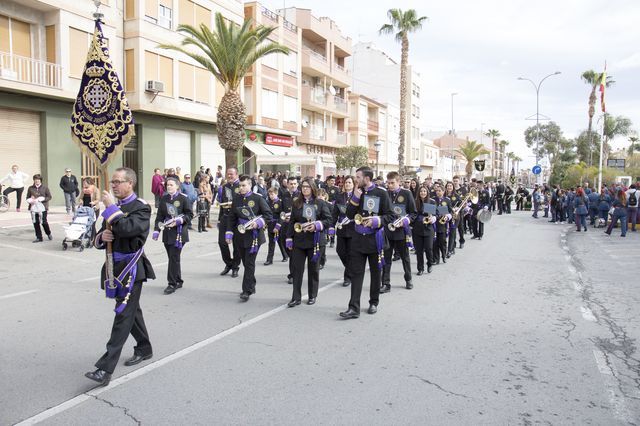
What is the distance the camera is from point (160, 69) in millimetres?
24531

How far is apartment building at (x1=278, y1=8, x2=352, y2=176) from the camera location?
3869 centimetres

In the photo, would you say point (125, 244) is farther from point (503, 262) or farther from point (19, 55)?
point (19, 55)

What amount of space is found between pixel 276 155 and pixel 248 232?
20.7m

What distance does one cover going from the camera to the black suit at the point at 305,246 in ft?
25.3

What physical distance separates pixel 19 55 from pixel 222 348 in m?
18.9

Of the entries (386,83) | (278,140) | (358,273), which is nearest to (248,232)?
(358,273)

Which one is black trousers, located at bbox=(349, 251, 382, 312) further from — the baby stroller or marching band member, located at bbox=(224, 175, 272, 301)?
the baby stroller

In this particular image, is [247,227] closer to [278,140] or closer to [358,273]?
[358,273]

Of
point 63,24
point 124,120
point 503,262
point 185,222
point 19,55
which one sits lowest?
point 503,262

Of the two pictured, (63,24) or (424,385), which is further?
(63,24)

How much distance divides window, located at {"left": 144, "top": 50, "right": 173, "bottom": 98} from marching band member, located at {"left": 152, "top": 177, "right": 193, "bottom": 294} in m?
16.9

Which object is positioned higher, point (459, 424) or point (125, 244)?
point (125, 244)

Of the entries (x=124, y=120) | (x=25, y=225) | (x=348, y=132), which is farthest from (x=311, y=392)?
(x=348, y=132)

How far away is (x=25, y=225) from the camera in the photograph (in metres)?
15.8
